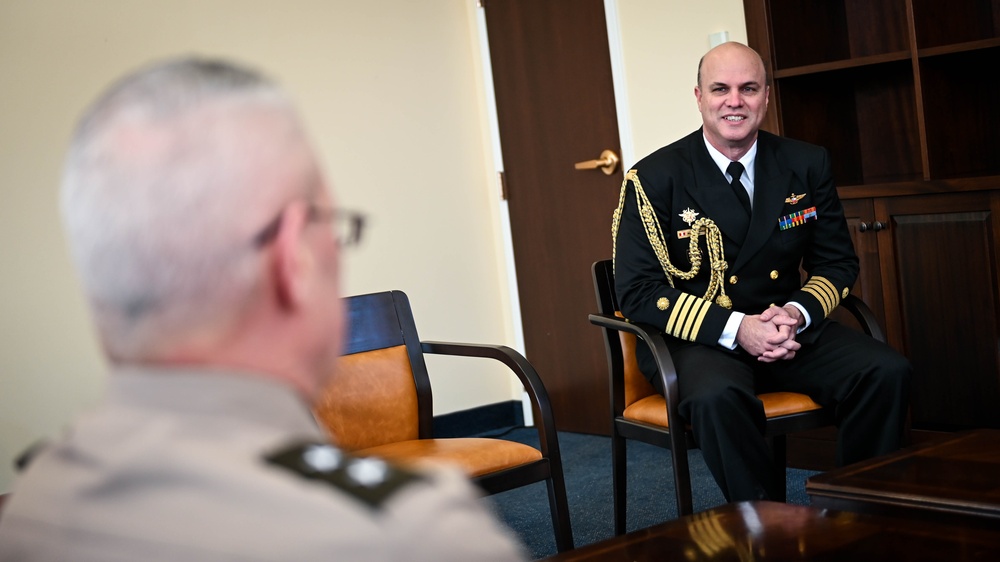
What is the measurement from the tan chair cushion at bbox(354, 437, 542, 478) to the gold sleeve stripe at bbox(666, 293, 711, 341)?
0.49 meters

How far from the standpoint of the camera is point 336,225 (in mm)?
697

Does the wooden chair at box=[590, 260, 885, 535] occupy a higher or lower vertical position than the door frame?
lower

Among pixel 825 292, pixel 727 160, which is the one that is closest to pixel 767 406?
pixel 825 292

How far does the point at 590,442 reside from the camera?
4.38 metres

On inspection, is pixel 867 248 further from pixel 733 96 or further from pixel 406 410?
pixel 406 410

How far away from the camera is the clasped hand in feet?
8.89

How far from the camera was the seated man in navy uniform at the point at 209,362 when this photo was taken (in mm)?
570

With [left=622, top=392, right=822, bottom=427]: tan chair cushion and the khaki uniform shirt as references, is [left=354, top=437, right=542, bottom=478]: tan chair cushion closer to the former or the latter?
[left=622, top=392, right=822, bottom=427]: tan chair cushion

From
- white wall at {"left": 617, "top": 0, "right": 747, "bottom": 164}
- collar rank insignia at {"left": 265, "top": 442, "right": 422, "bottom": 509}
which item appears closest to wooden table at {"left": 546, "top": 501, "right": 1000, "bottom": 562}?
collar rank insignia at {"left": 265, "top": 442, "right": 422, "bottom": 509}

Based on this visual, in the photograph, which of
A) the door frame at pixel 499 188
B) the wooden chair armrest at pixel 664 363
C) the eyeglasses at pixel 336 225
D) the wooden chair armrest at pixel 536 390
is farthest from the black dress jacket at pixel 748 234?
the eyeglasses at pixel 336 225

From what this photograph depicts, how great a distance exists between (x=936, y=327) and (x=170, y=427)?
3.13 m

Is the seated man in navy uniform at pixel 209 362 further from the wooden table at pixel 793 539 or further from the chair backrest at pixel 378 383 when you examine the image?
the chair backrest at pixel 378 383

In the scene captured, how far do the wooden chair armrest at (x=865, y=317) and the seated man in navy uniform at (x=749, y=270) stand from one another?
31mm

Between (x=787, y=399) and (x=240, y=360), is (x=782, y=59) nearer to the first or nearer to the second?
(x=787, y=399)
